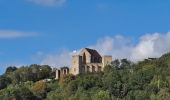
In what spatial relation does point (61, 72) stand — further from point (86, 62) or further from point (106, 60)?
point (106, 60)

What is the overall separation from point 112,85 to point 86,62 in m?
22.1

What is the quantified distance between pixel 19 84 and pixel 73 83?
22826 mm

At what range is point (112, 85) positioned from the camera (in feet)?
376

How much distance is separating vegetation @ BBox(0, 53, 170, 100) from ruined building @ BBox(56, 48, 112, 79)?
2.75m

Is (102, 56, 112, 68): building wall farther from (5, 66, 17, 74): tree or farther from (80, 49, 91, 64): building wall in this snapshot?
(5, 66, 17, 74): tree

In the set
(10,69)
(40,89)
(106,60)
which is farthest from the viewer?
(10,69)

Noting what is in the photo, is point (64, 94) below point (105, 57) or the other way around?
below

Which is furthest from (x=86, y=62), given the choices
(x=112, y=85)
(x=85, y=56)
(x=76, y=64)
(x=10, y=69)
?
(x=10, y=69)

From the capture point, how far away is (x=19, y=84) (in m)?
138

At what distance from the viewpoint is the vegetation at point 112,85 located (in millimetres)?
107438

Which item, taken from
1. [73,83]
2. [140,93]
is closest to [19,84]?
[73,83]

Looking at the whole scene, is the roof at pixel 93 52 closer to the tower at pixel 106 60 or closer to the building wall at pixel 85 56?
the building wall at pixel 85 56

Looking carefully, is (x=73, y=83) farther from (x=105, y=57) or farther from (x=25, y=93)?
(x=105, y=57)

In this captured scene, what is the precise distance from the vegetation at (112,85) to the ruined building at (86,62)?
9.01 feet
